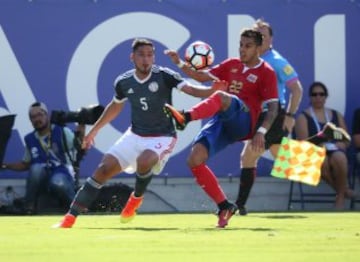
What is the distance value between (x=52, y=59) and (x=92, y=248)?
833 cm

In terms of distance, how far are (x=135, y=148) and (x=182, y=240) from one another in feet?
8.29

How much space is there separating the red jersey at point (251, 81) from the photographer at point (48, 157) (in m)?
3.67

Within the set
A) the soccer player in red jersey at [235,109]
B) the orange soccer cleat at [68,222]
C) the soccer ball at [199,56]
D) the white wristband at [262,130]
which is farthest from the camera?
the soccer ball at [199,56]

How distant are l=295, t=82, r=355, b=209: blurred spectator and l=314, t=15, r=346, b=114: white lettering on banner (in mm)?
335

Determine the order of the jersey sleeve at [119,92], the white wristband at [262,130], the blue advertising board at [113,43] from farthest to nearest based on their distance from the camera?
1. the blue advertising board at [113,43]
2. the jersey sleeve at [119,92]
3. the white wristband at [262,130]

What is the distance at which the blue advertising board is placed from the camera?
16.6 metres

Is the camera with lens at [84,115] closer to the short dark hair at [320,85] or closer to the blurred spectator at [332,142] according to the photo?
the blurred spectator at [332,142]

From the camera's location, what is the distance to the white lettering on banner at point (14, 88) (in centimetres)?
1650

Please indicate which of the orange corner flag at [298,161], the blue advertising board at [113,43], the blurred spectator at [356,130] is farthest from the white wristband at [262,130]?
the blurred spectator at [356,130]

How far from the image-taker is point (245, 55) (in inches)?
495

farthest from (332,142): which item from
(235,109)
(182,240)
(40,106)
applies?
(182,240)

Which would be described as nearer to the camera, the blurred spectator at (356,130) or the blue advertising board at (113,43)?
the blue advertising board at (113,43)

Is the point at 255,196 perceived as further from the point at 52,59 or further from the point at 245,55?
the point at 245,55

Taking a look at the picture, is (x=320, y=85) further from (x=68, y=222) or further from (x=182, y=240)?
(x=182, y=240)
